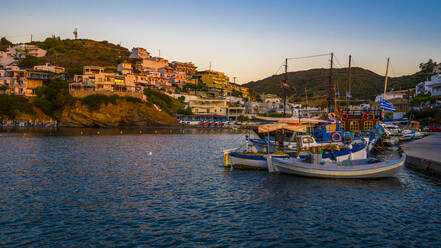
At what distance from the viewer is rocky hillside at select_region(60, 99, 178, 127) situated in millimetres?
97875

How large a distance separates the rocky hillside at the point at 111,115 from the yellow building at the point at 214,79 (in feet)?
202

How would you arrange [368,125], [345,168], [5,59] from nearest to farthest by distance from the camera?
[345,168] < [368,125] < [5,59]

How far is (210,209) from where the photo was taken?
656 inches

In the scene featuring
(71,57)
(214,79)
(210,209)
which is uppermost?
(71,57)

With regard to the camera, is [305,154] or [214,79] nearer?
[305,154]

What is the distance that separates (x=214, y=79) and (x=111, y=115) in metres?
77.9

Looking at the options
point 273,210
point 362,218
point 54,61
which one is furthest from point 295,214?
point 54,61

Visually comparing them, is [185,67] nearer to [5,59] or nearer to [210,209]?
[5,59]

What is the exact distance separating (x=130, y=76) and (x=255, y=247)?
112889 millimetres

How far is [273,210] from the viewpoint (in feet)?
54.5

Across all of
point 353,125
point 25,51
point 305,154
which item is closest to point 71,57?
point 25,51

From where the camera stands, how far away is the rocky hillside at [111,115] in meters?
97.9

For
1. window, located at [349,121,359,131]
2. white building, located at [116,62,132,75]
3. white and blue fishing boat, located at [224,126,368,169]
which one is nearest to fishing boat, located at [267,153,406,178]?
white and blue fishing boat, located at [224,126,368,169]

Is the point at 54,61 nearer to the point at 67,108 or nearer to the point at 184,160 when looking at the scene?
the point at 67,108
